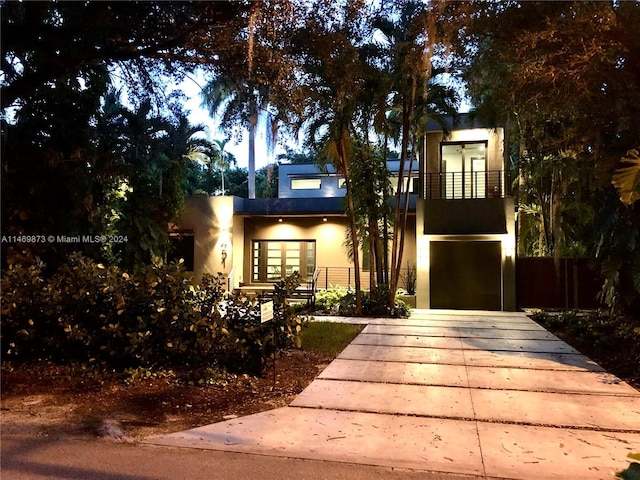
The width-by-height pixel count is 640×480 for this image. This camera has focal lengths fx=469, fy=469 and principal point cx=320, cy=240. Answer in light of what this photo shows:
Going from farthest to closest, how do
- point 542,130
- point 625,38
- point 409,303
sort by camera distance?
point 409,303, point 542,130, point 625,38

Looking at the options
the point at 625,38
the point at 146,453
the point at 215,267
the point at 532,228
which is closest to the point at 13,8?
the point at 146,453

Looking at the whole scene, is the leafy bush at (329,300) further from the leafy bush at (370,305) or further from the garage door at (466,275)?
the garage door at (466,275)

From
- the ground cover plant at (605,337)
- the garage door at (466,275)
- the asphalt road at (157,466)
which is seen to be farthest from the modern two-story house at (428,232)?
the asphalt road at (157,466)

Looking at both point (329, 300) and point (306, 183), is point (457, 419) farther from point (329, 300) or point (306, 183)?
point (306, 183)

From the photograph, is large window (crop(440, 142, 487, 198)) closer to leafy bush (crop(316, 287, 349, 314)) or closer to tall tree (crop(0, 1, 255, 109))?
leafy bush (crop(316, 287, 349, 314))

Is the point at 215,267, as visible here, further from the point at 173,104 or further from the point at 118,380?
the point at 118,380

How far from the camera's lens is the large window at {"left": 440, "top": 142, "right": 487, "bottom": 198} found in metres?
14.5

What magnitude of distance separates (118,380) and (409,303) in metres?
9.97

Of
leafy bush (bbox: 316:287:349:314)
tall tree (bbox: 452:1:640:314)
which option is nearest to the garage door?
leafy bush (bbox: 316:287:349:314)

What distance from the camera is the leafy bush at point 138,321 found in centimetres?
559

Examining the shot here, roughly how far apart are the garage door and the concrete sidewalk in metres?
6.21

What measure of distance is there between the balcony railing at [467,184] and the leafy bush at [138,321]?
373 inches

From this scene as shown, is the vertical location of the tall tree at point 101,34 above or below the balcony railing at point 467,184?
above

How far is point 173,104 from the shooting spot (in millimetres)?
8445
